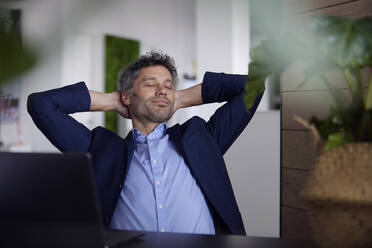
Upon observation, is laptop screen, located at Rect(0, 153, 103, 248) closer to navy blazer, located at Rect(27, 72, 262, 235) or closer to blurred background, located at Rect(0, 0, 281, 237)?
blurred background, located at Rect(0, 0, 281, 237)

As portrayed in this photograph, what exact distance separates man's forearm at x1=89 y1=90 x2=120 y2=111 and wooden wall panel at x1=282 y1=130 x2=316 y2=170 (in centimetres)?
92

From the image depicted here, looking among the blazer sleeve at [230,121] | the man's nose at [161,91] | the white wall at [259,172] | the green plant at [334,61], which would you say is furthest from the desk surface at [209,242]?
the white wall at [259,172]

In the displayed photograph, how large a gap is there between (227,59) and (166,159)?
1.55 m

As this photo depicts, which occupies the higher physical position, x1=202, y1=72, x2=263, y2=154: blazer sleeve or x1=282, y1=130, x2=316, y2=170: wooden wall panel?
x1=202, y1=72, x2=263, y2=154: blazer sleeve

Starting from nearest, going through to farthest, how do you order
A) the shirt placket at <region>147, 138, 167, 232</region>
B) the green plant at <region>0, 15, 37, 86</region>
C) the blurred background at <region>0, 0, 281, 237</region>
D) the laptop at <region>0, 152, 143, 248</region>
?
the green plant at <region>0, 15, 37, 86</region> → the blurred background at <region>0, 0, 281, 237</region> → the laptop at <region>0, 152, 143, 248</region> → the shirt placket at <region>147, 138, 167, 232</region>

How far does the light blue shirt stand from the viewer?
1.72m

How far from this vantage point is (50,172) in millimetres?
884

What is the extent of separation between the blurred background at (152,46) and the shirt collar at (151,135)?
1.83 ft

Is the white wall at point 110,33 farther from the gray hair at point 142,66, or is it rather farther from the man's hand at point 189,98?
the man's hand at point 189,98

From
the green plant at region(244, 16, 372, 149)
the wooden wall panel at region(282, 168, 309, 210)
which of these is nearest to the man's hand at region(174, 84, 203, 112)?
the wooden wall panel at region(282, 168, 309, 210)

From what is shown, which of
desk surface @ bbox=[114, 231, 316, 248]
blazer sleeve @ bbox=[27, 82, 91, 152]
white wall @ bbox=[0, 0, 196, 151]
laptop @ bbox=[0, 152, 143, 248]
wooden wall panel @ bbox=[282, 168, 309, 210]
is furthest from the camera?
white wall @ bbox=[0, 0, 196, 151]

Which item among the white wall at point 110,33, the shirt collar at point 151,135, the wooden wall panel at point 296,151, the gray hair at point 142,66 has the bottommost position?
the wooden wall panel at point 296,151

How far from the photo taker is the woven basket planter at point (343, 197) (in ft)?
2.46

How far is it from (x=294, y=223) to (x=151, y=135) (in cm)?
93
